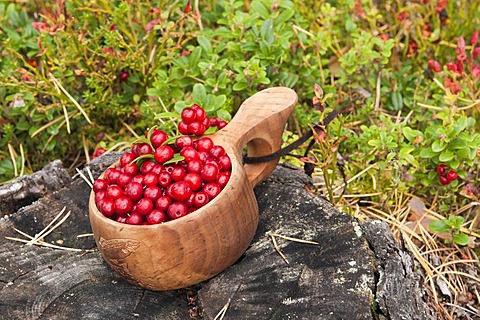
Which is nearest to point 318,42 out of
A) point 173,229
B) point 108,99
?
point 108,99

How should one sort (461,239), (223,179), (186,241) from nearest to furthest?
(186,241), (223,179), (461,239)

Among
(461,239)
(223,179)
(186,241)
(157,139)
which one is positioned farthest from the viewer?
(461,239)

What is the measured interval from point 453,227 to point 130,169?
1.20 metres

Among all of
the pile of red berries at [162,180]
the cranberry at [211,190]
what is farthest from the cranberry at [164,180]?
the cranberry at [211,190]

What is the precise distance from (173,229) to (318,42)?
54.3 inches

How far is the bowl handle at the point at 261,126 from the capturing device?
1783 millimetres

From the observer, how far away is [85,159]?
2.73 metres

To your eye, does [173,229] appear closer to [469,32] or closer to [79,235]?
[79,235]

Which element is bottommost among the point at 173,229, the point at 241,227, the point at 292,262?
the point at 292,262

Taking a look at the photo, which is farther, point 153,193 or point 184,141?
point 184,141

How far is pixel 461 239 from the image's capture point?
2105 mm

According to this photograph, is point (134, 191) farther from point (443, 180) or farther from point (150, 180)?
point (443, 180)

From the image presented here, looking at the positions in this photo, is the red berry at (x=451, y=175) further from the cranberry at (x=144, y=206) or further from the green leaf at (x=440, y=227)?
the cranberry at (x=144, y=206)

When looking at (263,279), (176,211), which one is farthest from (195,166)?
(263,279)
